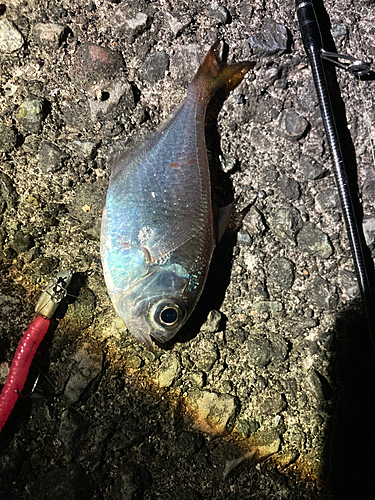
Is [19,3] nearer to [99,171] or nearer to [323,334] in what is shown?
[99,171]

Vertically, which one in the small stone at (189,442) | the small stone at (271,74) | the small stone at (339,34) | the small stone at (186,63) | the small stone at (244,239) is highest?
the small stone at (186,63)

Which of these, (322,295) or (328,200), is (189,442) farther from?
(328,200)

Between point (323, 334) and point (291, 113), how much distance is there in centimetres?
146

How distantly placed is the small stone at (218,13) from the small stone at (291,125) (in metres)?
0.74

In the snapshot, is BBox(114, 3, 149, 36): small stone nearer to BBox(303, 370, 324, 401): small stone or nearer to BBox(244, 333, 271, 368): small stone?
BBox(244, 333, 271, 368): small stone

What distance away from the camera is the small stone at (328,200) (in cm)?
254

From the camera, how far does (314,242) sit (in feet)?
8.27

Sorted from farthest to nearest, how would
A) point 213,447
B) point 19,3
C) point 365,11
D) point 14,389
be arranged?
point 365,11 < point 19,3 < point 213,447 < point 14,389

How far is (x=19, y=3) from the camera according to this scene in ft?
8.10

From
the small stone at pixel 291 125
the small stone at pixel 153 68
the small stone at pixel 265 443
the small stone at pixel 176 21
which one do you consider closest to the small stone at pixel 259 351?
the small stone at pixel 265 443

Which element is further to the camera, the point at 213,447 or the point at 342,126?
the point at 342,126

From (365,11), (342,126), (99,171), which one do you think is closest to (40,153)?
(99,171)

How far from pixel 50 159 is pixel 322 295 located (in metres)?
1.93

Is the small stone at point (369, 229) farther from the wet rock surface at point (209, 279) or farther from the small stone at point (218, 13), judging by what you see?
the small stone at point (218, 13)
